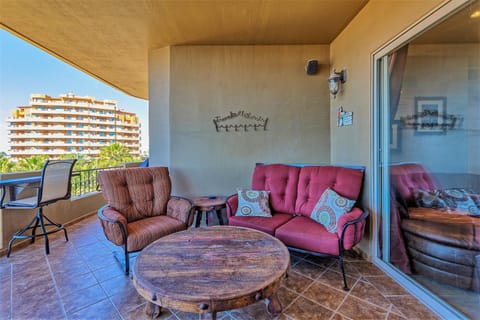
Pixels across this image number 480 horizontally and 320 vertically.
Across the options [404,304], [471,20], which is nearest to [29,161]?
[404,304]

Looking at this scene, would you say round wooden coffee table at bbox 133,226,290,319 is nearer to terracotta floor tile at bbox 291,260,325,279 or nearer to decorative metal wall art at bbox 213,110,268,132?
terracotta floor tile at bbox 291,260,325,279

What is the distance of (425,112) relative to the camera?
237 centimetres

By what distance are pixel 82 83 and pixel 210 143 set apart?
370 inches

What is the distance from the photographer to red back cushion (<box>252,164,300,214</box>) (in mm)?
2676

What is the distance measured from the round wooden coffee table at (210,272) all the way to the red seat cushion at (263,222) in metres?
0.41

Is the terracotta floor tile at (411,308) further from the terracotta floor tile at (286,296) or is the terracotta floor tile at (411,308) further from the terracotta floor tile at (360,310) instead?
the terracotta floor tile at (286,296)

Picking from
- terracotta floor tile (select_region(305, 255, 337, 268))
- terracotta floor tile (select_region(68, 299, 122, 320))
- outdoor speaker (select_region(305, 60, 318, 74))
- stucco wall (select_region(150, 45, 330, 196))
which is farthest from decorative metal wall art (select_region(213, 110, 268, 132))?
terracotta floor tile (select_region(68, 299, 122, 320))

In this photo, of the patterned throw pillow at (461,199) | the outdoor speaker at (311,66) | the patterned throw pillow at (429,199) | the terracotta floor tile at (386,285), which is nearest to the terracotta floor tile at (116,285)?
the terracotta floor tile at (386,285)

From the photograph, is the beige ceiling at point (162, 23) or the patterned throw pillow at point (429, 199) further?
the beige ceiling at point (162, 23)

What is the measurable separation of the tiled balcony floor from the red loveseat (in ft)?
0.82

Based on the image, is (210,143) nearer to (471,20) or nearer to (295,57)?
(295,57)

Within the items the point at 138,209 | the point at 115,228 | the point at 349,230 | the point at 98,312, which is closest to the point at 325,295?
the point at 349,230

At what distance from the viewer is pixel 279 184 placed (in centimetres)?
278

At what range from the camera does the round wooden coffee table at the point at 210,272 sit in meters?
1.03
